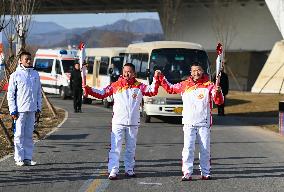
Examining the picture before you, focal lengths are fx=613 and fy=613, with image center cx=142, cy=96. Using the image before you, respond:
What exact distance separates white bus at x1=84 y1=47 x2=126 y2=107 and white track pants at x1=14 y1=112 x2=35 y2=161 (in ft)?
50.6

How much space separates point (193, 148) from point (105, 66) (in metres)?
19.4

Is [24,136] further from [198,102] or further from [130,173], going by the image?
[198,102]

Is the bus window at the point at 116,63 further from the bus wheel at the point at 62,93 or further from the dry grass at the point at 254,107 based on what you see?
the bus wheel at the point at 62,93

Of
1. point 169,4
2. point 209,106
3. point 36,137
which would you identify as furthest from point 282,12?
point 209,106

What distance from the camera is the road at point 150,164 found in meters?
8.65

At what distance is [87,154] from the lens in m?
11.8

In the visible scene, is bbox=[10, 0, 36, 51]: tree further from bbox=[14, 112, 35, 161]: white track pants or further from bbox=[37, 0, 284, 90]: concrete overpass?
bbox=[37, 0, 284, 90]: concrete overpass

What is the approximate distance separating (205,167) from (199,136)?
1.59 ft

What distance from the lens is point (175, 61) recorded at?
19.4 m

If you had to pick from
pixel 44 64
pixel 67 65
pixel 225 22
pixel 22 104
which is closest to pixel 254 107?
pixel 67 65

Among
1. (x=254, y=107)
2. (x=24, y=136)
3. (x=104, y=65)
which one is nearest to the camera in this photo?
(x=24, y=136)

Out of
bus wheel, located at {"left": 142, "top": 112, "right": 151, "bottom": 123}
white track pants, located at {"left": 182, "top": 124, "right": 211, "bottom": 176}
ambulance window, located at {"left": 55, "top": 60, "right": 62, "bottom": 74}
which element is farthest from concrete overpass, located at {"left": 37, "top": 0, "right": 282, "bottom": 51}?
white track pants, located at {"left": 182, "top": 124, "right": 211, "bottom": 176}

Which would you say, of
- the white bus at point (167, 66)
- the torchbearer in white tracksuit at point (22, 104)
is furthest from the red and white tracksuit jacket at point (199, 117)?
the white bus at point (167, 66)

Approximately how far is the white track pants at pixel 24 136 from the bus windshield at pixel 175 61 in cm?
878
